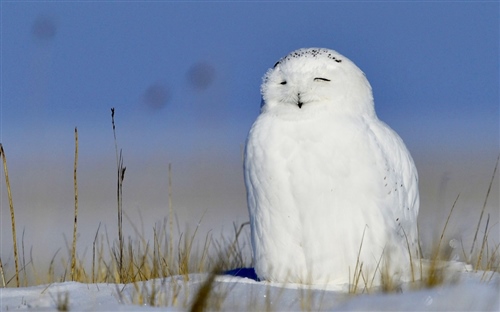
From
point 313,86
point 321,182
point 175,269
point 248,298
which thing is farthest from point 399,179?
point 248,298

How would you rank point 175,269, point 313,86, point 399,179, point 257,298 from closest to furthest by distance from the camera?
point 257,298
point 313,86
point 399,179
point 175,269

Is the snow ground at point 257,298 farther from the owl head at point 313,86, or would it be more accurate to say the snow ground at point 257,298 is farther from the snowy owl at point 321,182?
the owl head at point 313,86

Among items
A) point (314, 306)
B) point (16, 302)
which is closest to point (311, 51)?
point (314, 306)

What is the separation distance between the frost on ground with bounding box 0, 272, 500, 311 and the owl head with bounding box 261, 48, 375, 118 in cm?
127

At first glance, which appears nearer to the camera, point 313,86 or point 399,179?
point 313,86

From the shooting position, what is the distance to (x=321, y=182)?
6.41m

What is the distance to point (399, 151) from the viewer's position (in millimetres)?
6883

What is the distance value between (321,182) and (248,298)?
1.22 m

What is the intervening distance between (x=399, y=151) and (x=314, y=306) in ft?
6.45

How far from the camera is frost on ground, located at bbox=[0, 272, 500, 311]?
4.96 metres

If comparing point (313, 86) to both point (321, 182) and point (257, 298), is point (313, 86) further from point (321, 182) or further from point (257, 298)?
point (257, 298)

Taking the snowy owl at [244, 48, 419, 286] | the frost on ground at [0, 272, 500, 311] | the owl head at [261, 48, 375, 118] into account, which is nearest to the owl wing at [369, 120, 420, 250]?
the snowy owl at [244, 48, 419, 286]

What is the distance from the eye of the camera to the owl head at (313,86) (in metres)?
6.56

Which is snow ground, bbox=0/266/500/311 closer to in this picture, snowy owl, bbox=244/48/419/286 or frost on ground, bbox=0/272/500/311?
frost on ground, bbox=0/272/500/311
